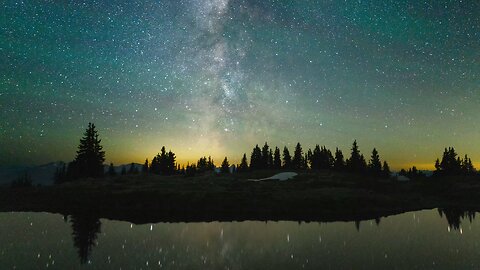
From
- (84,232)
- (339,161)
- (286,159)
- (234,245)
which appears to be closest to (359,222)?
(234,245)

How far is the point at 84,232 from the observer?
84.4 feet

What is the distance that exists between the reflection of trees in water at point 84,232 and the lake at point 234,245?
2.5 inches

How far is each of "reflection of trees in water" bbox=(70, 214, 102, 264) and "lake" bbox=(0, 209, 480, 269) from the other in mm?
64

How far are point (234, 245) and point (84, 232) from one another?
12.2 m

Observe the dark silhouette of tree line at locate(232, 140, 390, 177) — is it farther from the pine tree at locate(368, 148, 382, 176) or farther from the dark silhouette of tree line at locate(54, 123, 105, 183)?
the dark silhouette of tree line at locate(54, 123, 105, 183)

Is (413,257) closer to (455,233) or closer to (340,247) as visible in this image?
(340,247)

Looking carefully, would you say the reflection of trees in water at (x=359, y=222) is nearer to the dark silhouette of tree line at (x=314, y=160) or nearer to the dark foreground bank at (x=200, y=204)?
the dark foreground bank at (x=200, y=204)

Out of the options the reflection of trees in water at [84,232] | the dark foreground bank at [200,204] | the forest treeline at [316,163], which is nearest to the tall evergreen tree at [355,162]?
the forest treeline at [316,163]

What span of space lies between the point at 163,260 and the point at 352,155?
102 metres

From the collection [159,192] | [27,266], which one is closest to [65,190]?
[159,192]

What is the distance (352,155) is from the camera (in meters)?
111

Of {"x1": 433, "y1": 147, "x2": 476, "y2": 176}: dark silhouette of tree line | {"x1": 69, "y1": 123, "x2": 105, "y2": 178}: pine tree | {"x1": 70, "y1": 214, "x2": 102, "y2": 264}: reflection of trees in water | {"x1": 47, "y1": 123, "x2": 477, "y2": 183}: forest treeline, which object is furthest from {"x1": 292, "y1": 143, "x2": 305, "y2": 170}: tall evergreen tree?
{"x1": 70, "y1": 214, "x2": 102, "y2": 264}: reflection of trees in water

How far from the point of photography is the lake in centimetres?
1753

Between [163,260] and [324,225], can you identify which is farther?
[324,225]
